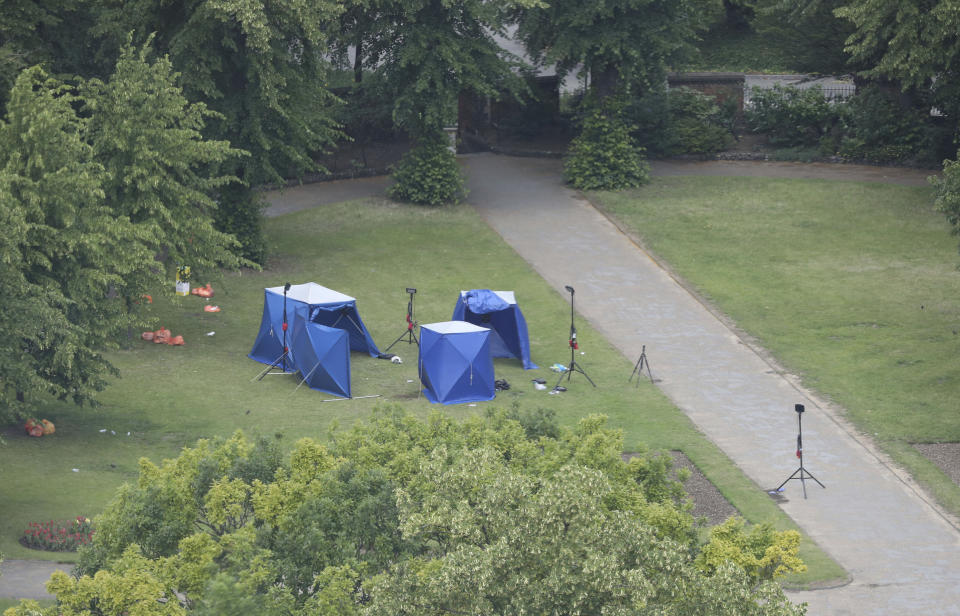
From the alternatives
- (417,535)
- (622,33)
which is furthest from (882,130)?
(417,535)

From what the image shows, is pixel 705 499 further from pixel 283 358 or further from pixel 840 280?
pixel 840 280

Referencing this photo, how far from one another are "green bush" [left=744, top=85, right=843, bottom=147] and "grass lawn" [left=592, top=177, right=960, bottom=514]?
3.87 m

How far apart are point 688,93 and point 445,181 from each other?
1071 cm

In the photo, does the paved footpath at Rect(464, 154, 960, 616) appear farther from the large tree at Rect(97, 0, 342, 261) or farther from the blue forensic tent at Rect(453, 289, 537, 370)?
the large tree at Rect(97, 0, 342, 261)

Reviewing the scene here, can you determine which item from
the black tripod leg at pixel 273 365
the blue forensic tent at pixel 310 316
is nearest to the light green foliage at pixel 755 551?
the blue forensic tent at pixel 310 316

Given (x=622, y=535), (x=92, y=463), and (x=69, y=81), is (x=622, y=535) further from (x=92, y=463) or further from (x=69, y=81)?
(x=69, y=81)

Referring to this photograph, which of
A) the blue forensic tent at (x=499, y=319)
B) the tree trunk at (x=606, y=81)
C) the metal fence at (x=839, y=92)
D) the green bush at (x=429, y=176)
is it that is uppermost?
the tree trunk at (x=606, y=81)

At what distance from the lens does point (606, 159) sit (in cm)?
3850

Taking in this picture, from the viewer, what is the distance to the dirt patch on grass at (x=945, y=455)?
2147cm

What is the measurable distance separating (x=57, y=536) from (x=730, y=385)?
13540mm

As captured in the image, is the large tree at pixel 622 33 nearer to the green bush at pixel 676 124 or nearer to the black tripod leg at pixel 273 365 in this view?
the green bush at pixel 676 124

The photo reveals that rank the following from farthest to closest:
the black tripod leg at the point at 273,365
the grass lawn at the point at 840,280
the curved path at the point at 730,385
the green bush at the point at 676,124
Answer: the green bush at the point at 676,124
the black tripod leg at the point at 273,365
the grass lawn at the point at 840,280
the curved path at the point at 730,385

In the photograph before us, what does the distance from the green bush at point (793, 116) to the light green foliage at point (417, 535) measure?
2854cm

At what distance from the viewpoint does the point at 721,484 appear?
20.8m
